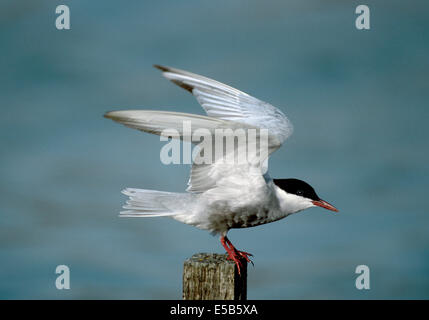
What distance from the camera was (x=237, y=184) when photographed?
4.51 meters

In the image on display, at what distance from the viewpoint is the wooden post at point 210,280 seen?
4.01 metres

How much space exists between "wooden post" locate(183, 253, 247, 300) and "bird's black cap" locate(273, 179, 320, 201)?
1.01 meters

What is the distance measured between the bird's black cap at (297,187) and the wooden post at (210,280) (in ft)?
3.32

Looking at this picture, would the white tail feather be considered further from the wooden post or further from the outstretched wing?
the outstretched wing

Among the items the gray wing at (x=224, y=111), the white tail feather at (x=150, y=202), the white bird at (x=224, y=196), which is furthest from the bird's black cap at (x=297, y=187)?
the white tail feather at (x=150, y=202)

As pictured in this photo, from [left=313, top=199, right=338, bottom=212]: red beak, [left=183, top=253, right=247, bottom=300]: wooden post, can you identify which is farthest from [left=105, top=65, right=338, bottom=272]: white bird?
[left=183, top=253, right=247, bottom=300]: wooden post

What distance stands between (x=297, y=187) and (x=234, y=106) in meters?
1.01

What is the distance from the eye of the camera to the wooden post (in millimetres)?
4008

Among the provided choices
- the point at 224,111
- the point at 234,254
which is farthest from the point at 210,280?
the point at 224,111

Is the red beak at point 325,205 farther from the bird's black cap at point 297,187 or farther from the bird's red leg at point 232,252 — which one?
the bird's red leg at point 232,252

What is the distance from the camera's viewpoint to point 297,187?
4801 mm
